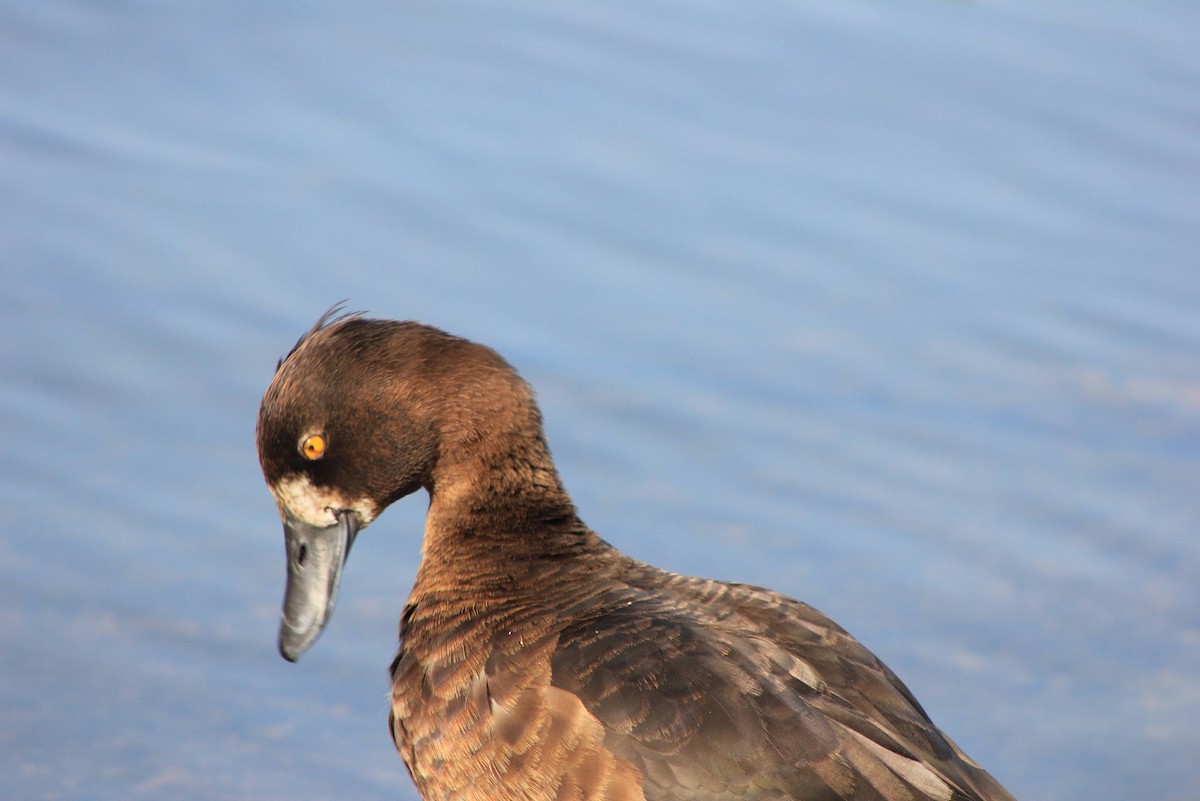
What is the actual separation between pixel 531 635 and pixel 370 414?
568mm

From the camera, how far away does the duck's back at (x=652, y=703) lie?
9.59 feet

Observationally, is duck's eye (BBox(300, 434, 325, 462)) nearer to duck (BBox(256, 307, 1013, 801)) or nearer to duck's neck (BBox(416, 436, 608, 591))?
duck (BBox(256, 307, 1013, 801))

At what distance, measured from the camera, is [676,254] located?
6.04 meters

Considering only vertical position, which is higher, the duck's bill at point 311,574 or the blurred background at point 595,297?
Answer: the blurred background at point 595,297

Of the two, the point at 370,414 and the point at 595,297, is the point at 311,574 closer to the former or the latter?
the point at 370,414

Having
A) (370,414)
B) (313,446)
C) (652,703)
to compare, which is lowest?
(652,703)

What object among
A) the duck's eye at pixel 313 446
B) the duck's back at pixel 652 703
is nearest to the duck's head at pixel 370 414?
the duck's eye at pixel 313 446

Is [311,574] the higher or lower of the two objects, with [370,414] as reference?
lower

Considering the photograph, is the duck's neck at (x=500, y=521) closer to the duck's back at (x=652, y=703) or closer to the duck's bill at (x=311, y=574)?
the duck's back at (x=652, y=703)

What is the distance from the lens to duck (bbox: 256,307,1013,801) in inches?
116

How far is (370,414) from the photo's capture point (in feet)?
11.2

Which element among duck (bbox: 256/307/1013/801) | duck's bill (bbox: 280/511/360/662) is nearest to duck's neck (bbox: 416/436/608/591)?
duck (bbox: 256/307/1013/801)

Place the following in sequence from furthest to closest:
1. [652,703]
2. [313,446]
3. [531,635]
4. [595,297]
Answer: [595,297]
[313,446]
[531,635]
[652,703]

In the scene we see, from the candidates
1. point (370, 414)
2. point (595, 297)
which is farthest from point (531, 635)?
point (595, 297)
